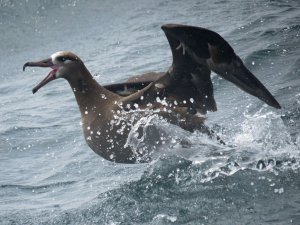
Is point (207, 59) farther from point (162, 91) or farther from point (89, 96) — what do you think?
point (89, 96)

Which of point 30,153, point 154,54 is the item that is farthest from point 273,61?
point 30,153

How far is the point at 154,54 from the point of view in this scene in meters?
11.5

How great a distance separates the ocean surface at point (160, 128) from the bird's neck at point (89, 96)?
0.60 meters

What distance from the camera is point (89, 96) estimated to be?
7.57 m

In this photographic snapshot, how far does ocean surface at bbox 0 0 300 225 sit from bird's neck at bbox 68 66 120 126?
0.60 m

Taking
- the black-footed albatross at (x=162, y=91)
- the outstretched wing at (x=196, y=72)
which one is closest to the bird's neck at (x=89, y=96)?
the black-footed albatross at (x=162, y=91)

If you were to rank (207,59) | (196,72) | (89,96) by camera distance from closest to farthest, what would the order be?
(207,59)
(196,72)
(89,96)

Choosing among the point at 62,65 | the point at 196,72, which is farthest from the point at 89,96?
the point at 196,72

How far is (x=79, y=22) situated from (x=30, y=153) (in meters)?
5.53

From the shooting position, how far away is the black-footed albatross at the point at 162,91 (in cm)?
695

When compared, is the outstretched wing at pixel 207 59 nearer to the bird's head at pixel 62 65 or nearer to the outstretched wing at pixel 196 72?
the outstretched wing at pixel 196 72

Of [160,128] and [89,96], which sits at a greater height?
[89,96]

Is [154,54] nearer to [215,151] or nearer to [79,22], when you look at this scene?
[79,22]

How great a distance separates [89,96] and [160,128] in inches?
30.9
